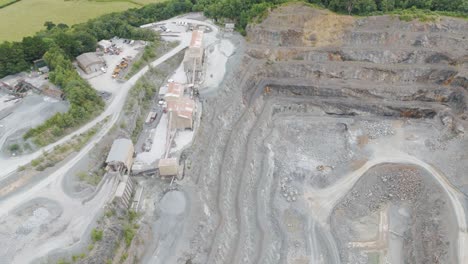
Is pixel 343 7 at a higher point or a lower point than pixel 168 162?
higher

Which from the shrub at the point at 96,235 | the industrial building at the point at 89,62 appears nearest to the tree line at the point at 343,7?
the industrial building at the point at 89,62

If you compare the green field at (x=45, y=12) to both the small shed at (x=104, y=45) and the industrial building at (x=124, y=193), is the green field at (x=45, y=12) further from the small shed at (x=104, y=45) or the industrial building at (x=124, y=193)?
the industrial building at (x=124, y=193)

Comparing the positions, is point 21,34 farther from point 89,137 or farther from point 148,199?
point 148,199

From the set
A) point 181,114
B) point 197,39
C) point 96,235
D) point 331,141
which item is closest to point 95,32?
point 197,39

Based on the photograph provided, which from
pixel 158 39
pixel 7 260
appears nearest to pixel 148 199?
pixel 7 260

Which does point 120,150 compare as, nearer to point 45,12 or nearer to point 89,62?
point 89,62

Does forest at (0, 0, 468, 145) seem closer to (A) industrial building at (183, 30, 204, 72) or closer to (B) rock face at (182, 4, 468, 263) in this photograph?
(B) rock face at (182, 4, 468, 263)
